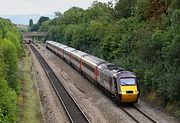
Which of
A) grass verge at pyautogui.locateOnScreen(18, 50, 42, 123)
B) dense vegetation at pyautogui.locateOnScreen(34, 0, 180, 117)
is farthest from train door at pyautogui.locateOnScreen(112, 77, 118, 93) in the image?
grass verge at pyautogui.locateOnScreen(18, 50, 42, 123)

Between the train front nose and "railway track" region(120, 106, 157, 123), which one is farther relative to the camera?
the train front nose

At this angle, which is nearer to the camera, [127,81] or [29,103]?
[127,81]

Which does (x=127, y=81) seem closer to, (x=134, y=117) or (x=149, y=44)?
(x=134, y=117)

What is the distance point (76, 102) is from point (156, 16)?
17.6 m

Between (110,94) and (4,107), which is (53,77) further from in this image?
(4,107)

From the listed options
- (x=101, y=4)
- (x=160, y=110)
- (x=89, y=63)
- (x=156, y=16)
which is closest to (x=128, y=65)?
(x=89, y=63)

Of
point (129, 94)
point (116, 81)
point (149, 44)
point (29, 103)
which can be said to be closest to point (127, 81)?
point (116, 81)

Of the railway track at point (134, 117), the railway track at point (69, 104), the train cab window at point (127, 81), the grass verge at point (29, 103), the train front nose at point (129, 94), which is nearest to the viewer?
the railway track at point (134, 117)

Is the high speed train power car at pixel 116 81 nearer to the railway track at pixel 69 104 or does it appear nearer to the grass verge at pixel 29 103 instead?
the railway track at pixel 69 104

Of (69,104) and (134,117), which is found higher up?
(134,117)

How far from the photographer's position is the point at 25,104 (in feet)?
114

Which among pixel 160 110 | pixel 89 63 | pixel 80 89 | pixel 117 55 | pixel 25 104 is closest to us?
pixel 160 110

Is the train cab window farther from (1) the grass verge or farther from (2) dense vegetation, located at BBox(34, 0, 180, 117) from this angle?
(1) the grass verge

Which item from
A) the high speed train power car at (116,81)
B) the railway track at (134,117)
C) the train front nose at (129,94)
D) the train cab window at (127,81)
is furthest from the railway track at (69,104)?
the train cab window at (127,81)
